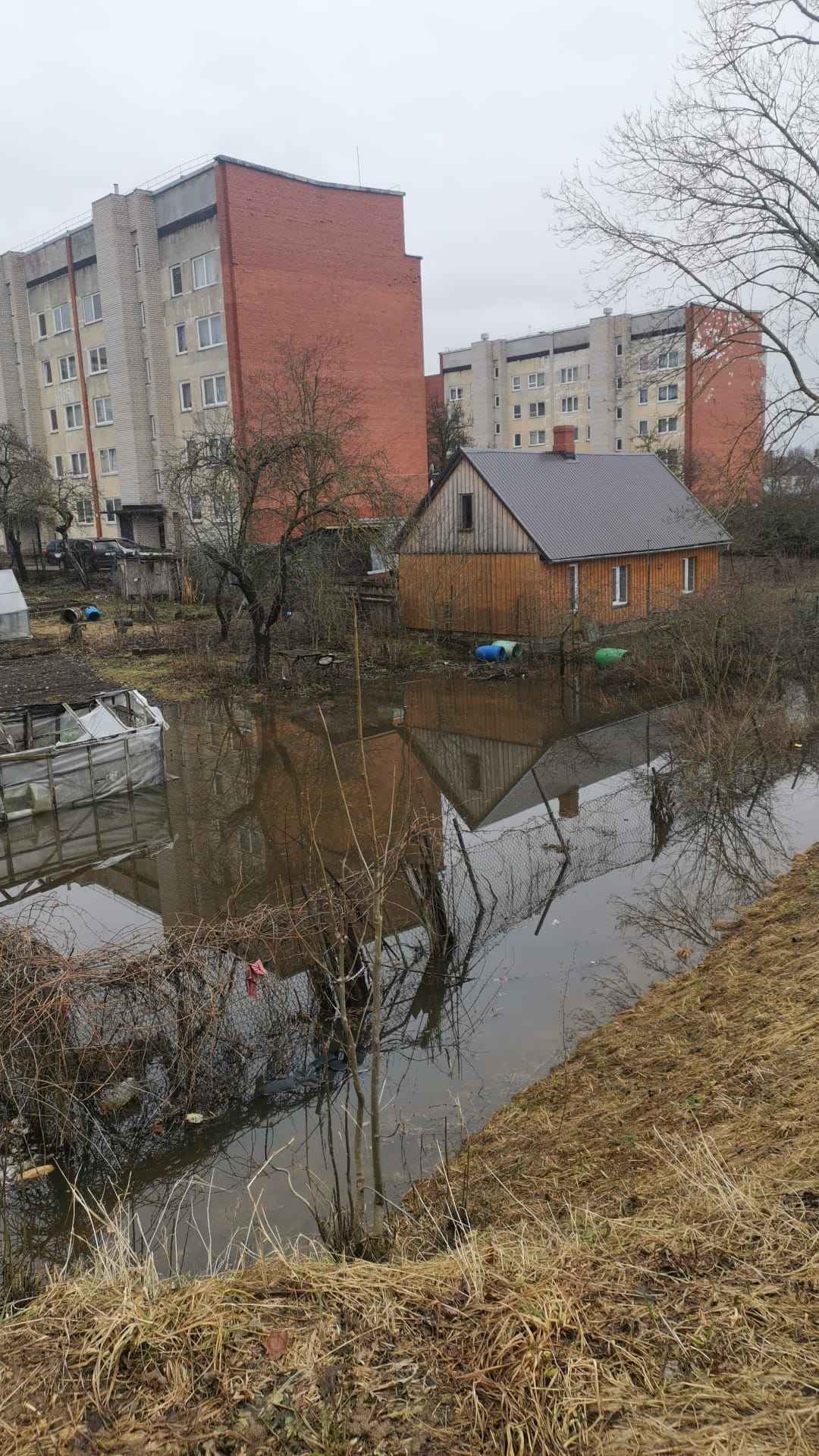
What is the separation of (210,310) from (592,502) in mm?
17287

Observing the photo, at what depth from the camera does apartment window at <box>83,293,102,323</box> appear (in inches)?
1688

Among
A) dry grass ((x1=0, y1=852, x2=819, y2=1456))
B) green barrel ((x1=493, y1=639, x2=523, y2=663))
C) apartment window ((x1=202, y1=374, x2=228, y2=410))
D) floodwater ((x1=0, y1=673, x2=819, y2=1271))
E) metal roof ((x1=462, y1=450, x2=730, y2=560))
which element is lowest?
floodwater ((x1=0, y1=673, x2=819, y2=1271))

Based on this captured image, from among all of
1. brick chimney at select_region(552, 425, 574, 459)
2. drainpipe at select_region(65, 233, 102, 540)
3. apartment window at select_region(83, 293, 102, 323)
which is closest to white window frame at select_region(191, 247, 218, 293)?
apartment window at select_region(83, 293, 102, 323)

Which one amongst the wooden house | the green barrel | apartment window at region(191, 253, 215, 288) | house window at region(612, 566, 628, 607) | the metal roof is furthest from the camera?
apartment window at region(191, 253, 215, 288)

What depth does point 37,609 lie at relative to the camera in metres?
34.1

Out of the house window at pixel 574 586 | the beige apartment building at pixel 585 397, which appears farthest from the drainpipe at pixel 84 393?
the house window at pixel 574 586

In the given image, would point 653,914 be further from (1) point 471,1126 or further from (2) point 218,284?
(2) point 218,284

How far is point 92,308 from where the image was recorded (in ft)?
142

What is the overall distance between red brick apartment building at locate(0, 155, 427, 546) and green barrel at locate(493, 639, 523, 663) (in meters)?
8.75

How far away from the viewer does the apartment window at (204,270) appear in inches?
1399

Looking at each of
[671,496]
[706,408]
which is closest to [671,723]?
[671,496]

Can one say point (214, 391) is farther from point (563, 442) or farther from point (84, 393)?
point (563, 442)

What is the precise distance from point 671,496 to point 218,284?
60.3 feet

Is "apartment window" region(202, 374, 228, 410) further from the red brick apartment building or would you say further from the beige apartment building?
the beige apartment building
